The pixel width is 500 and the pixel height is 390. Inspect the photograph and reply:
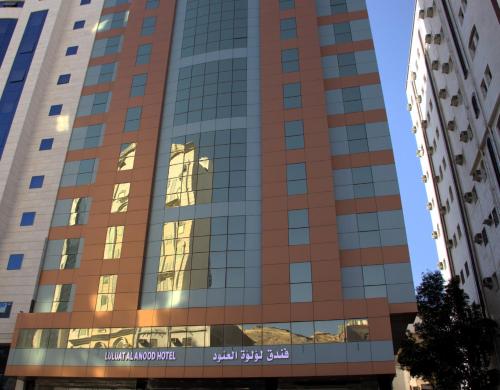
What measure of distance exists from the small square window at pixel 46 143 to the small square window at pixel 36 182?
144 inches

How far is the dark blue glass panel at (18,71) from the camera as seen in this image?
51.7 m

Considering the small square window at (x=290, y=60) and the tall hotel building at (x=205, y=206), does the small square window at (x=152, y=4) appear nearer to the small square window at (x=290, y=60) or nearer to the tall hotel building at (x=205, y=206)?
the tall hotel building at (x=205, y=206)

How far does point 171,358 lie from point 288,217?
571 inches

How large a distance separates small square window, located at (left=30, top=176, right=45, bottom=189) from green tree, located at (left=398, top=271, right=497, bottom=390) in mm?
37784

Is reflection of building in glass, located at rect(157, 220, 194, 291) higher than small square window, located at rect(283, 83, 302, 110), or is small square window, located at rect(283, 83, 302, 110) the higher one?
small square window, located at rect(283, 83, 302, 110)

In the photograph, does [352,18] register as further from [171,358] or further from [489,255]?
[171,358]

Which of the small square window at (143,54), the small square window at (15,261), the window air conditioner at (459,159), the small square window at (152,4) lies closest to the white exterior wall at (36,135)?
the small square window at (15,261)

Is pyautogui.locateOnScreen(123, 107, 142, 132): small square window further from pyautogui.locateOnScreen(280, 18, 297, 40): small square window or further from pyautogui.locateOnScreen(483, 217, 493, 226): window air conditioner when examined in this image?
pyautogui.locateOnScreen(483, 217, 493, 226): window air conditioner

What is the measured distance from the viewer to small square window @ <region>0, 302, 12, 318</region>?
41.8 m

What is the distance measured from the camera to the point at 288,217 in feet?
129

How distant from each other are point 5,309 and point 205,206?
20240 mm

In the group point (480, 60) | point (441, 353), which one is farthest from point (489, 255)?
point (480, 60)

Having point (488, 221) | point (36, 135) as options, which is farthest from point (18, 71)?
point (488, 221)

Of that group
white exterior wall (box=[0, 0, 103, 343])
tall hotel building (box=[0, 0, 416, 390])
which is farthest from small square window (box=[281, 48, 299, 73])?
white exterior wall (box=[0, 0, 103, 343])
